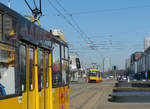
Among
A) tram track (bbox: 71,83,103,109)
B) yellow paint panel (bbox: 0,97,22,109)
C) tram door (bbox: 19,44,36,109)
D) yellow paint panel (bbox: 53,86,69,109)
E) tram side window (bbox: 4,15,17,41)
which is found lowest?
tram track (bbox: 71,83,103,109)

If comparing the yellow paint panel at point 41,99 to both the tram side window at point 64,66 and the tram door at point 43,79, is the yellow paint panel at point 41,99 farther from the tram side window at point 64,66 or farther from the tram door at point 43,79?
the tram side window at point 64,66

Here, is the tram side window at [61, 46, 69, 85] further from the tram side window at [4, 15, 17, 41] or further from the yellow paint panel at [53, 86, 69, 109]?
the tram side window at [4, 15, 17, 41]

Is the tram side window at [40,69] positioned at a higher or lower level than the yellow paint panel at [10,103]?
higher

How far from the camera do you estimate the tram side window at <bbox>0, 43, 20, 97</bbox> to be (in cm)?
434

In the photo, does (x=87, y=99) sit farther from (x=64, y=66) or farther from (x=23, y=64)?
(x=23, y=64)

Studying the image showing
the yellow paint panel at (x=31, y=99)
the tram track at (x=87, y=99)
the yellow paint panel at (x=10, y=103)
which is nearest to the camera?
the yellow paint panel at (x=10, y=103)

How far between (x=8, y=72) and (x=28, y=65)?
100cm

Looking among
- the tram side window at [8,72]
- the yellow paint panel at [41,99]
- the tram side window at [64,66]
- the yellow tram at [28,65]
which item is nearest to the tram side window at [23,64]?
the yellow tram at [28,65]

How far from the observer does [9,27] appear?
4621 millimetres

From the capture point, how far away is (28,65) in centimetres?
551

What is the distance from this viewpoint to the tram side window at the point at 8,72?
4.34 m

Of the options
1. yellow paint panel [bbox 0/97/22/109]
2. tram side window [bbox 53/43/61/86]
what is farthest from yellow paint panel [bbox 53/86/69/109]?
yellow paint panel [bbox 0/97/22/109]

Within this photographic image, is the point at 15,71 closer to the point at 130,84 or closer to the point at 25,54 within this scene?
the point at 25,54

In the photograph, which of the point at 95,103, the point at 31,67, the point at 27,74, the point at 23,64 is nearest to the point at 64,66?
the point at 31,67
